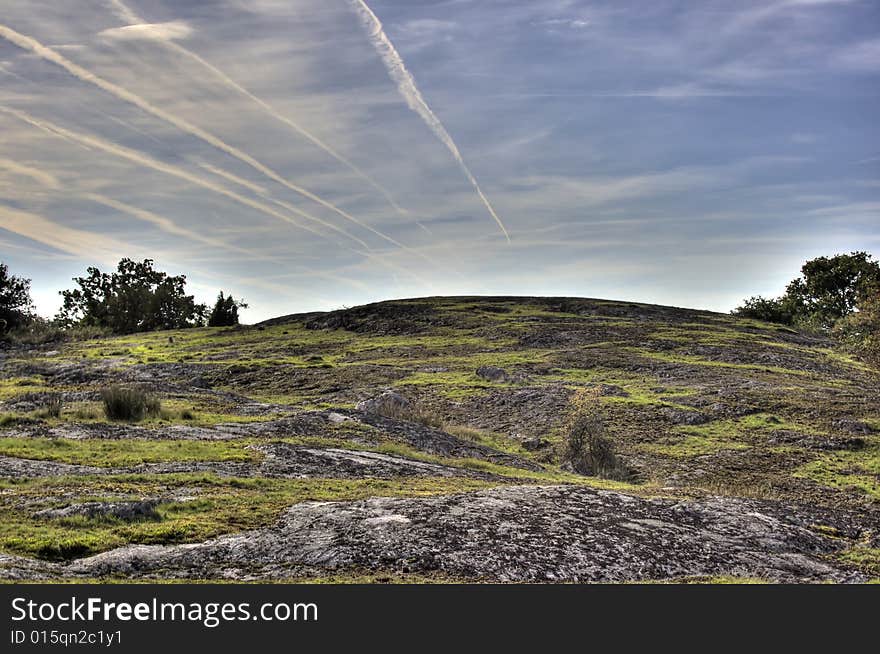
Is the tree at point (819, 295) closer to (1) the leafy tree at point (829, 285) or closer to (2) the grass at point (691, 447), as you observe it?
(1) the leafy tree at point (829, 285)

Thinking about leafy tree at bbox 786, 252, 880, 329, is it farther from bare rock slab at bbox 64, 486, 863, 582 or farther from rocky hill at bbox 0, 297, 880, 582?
bare rock slab at bbox 64, 486, 863, 582

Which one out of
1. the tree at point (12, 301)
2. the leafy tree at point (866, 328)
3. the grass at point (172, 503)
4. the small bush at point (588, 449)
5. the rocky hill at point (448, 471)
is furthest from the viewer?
the tree at point (12, 301)

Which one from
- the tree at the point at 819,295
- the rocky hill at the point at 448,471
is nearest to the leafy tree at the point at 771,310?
the tree at the point at 819,295

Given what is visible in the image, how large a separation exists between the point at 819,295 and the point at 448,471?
99043mm

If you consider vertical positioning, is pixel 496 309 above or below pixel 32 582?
above

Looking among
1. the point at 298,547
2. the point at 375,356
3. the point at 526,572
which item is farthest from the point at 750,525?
the point at 375,356

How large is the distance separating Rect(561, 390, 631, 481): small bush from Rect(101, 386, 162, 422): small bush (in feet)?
58.6

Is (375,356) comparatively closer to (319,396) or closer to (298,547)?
(319,396)

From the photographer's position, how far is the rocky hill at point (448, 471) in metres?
12.2

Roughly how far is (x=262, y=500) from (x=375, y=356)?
4808cm

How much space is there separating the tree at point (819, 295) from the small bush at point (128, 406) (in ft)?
287

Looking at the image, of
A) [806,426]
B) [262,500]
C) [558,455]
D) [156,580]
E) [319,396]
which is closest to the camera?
[156,580]

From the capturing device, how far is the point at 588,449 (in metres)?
30.6

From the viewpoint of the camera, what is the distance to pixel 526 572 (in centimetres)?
1172
